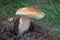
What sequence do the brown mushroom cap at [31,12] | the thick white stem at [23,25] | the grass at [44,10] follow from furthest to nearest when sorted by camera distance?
the grass at [44,10]
the thick white stem at [23,25]
the brown mushroom cap at [31,12]

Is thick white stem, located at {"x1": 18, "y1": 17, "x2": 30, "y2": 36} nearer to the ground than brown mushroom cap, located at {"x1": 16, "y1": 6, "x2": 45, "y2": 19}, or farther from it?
nearer to the ground

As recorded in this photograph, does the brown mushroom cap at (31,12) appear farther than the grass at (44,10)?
No

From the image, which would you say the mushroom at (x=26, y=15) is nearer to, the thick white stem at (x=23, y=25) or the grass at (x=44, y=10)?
the thick white stem at (x=23, y=25)

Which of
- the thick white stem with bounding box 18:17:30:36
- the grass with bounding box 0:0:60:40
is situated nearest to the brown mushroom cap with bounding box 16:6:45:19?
the thick white stem with bounding box 18:17:30:36

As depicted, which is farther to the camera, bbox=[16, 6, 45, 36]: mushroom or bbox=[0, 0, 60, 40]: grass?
bbox=[0, 0, 60, 40]: grass

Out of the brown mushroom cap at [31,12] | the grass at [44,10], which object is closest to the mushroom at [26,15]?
the brown mushroom cap at [31,12]

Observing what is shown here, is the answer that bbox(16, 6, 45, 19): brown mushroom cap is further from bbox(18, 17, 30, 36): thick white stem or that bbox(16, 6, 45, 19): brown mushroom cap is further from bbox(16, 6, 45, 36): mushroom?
bbox(18, 17, 30, 36): thick white stem
